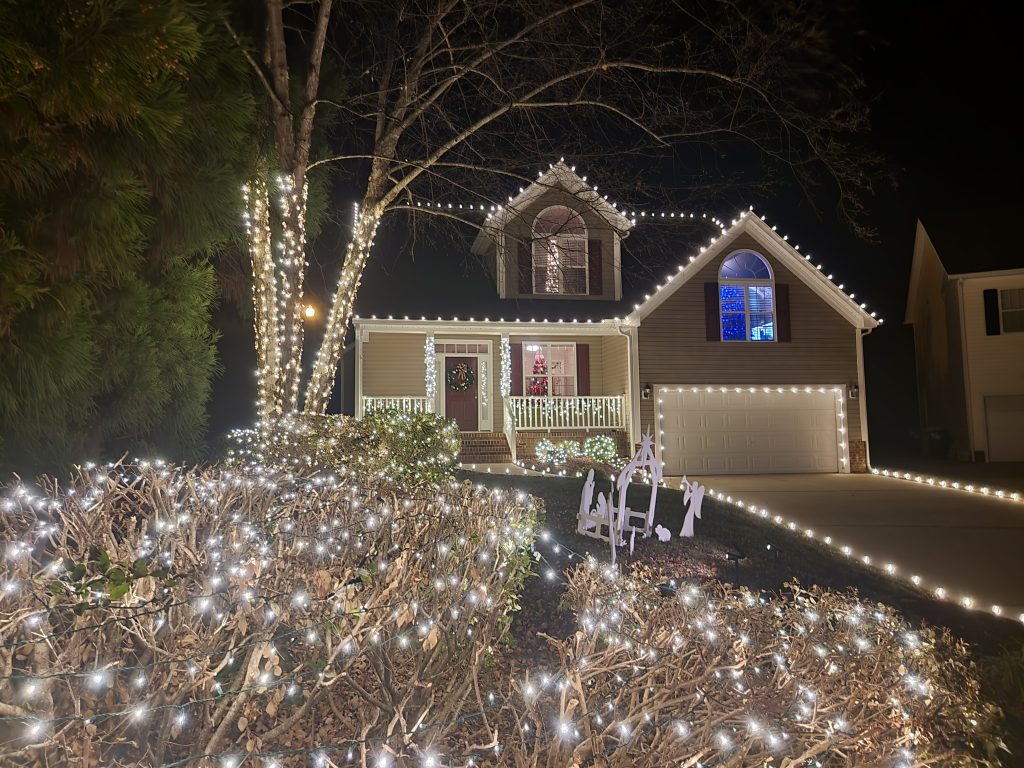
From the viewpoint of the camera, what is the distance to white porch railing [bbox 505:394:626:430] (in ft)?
49.5

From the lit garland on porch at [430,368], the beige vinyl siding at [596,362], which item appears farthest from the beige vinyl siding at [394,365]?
the beige vinyl siding at [596,362]

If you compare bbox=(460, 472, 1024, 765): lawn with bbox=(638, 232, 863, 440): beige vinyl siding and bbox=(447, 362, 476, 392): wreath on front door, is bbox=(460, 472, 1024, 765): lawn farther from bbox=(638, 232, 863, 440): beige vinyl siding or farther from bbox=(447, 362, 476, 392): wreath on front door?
bbox=(447, 362, 476, 392): wreath on front door

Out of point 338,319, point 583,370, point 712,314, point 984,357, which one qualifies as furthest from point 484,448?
point 984,357

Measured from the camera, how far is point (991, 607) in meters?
5.88

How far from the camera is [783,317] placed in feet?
51.9

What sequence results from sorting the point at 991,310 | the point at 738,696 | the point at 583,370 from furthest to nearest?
1. the point at 991,310
2. the point at 583,370
3. the point at 738,696

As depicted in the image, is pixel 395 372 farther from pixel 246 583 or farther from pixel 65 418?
pixel 246 583

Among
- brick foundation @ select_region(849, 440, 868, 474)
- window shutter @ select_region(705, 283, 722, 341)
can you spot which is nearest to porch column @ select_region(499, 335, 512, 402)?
window shutter @ select_region(705, 283, 722, 341)

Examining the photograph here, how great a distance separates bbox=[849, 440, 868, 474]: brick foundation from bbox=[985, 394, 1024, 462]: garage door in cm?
525

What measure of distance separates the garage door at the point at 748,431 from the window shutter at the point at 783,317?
1303 millimetres

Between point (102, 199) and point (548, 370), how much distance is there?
526 inches

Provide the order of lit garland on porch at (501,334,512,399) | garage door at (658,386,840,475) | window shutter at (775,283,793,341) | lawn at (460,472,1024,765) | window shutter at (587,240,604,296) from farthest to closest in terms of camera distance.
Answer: window shutter at (587,240,604,296) → window shutter at (775,283,793,341) → garage door at (658,386,840,475) → lit garland on porch at (501,334,512,399) → lawn at (460,472,1024,765)

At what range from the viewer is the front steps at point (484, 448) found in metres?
15.1

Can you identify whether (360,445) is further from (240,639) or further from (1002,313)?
(1002,313)
